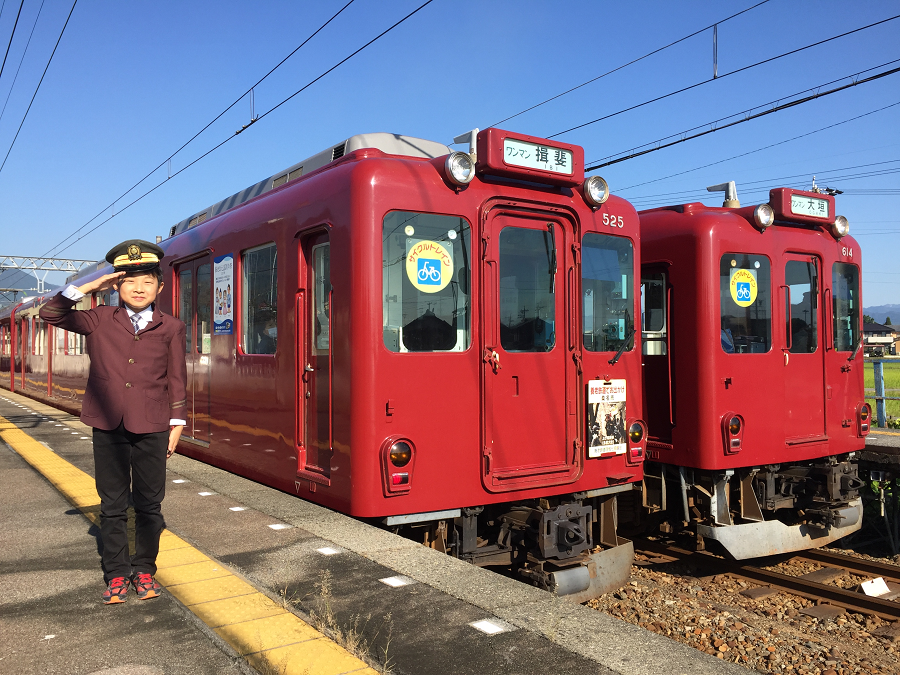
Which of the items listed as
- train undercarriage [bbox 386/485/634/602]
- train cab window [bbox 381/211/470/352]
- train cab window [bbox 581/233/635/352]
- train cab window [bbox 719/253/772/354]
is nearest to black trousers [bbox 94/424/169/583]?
train cab window [bbox 381/211/470/352]

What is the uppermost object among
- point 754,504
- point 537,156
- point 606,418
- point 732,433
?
point 537,156

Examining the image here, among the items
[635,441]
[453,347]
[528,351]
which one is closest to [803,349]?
[635,441]

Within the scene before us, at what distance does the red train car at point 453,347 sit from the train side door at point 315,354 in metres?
0.02

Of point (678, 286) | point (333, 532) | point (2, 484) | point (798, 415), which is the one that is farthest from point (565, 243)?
point (2, 484)

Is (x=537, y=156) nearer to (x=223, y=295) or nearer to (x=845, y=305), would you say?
(x=223, y=295)

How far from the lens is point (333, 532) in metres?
4.89

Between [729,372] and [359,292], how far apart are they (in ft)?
13.2

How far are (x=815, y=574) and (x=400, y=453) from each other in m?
5.02

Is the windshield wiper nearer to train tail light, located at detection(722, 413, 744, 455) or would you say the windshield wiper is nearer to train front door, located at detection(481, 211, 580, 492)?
train front door, located at detection(481, 211, 580, 492)

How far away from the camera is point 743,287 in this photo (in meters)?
7.30

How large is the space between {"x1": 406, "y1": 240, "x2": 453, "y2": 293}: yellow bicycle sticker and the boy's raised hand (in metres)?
1.81

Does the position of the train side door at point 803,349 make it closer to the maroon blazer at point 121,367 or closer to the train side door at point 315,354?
the train side door at point 315,354

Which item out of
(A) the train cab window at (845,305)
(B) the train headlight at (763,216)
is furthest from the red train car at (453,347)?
(A) the train cab window at (845,305)

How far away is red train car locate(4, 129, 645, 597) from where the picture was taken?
15.8ft
